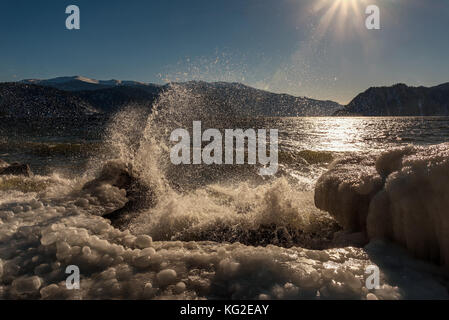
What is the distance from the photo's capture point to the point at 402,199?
3570 millimetres

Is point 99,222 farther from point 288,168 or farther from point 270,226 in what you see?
point 288,168

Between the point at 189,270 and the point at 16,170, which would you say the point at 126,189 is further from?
the point at 16,170

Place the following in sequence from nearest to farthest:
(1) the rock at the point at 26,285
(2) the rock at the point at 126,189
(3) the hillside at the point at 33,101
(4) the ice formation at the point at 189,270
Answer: (4) the ice formation at the point at 189,270 → (1) the rock at the point at 26,285 → (2) the rock at the point at 126,189 → (3) the hillside at the point at 33,101

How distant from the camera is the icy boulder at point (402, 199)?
3254 millimetres

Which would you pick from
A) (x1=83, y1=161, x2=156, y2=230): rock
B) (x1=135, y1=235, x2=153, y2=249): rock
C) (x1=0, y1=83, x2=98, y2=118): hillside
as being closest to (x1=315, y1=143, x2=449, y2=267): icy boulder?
(x1=135, y1=235, x2=153, y2=249): rock

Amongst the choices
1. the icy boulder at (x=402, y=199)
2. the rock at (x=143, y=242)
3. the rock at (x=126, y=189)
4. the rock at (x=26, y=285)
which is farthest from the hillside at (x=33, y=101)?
the icy boulder at (x=402, y=199)

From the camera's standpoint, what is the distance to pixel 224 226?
18.4 feet

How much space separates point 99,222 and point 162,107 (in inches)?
409

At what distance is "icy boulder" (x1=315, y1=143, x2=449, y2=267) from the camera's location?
128 inches

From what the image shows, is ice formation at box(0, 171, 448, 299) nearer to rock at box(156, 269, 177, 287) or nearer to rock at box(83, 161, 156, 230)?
rock at box(156, 269, 177, 287)

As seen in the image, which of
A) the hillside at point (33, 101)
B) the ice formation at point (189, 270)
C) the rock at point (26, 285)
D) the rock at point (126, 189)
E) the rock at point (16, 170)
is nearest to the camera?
the ice formation at point (189, 270)
